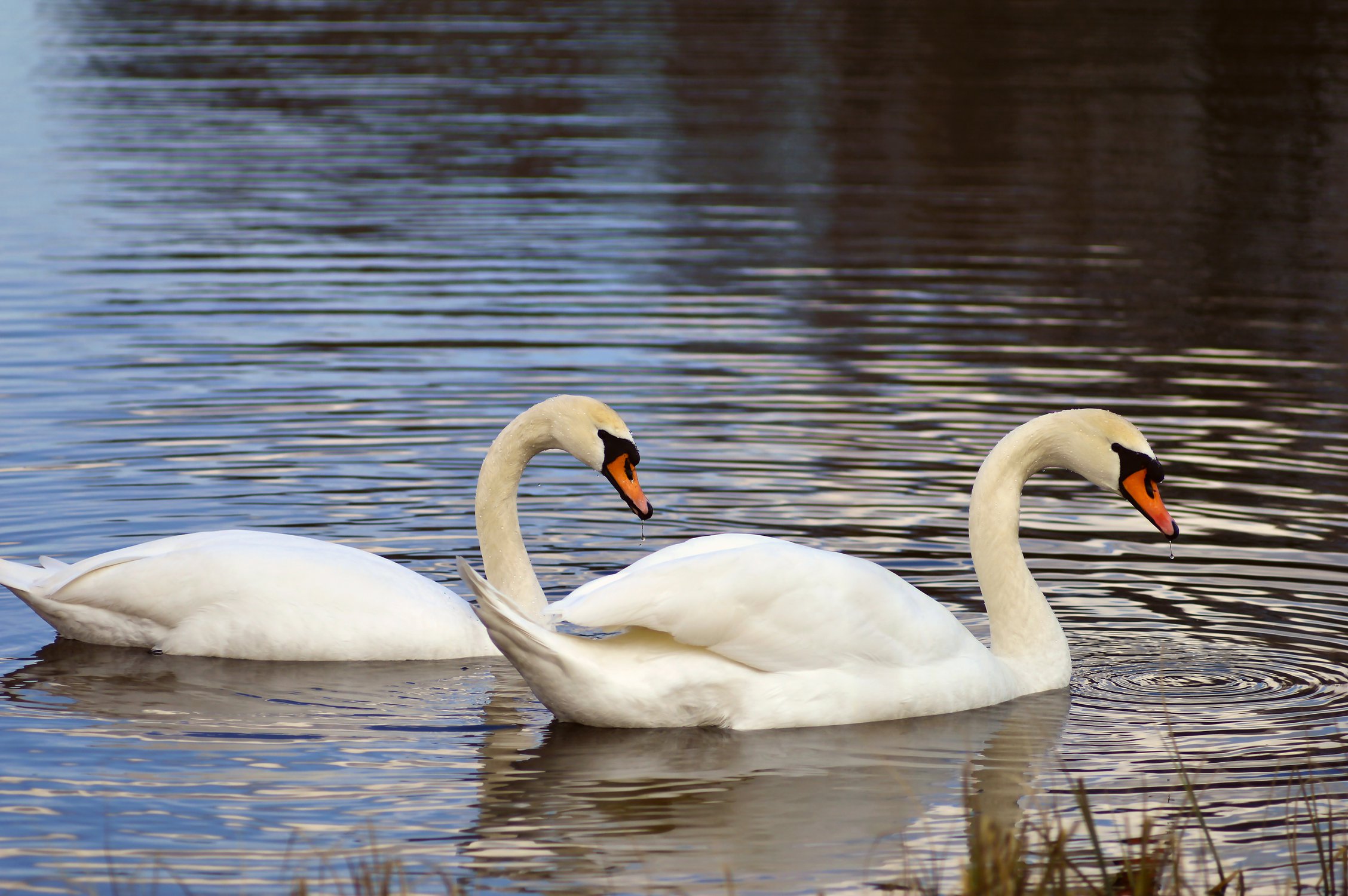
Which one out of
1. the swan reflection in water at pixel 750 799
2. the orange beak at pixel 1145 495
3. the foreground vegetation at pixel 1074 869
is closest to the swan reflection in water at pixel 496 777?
the swan reflection in water at pixel 750 799

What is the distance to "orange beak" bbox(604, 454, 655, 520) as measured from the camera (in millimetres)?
8281

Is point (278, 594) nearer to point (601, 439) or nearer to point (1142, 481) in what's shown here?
point (601, 439)

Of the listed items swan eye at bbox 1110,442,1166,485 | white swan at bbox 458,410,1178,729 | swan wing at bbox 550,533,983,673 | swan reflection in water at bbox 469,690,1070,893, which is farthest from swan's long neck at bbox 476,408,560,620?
swan eye at bbox 1110,442,1166,485

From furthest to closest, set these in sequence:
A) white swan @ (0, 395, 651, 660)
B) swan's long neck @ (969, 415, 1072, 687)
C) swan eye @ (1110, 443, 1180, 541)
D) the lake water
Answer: white swan @ (0, 395, 651, 660) < swan's long neck @ (969, 415, 1072, 687) < swan eye @ (1110, 443, 1180, 541) < the lake water

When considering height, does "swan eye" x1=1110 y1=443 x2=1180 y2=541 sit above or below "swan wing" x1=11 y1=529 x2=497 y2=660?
above

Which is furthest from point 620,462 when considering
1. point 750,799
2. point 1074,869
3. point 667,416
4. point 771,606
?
point 667,416

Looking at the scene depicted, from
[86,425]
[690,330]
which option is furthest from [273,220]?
[86,425]

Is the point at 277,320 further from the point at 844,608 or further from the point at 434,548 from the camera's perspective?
the point at 844,608

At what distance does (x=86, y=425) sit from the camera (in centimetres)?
1243

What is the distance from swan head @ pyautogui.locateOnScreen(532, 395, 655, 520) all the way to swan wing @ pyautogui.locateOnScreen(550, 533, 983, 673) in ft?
2.46

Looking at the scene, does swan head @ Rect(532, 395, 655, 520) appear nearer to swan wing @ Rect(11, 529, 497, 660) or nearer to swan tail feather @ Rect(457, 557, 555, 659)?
swan wing @ Rect(11, 529, 497, 660)

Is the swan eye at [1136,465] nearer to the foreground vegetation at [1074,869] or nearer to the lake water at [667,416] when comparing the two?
the lake water at [667,416]

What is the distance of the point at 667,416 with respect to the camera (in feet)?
42.4

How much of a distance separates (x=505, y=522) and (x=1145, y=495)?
271 centimetres
